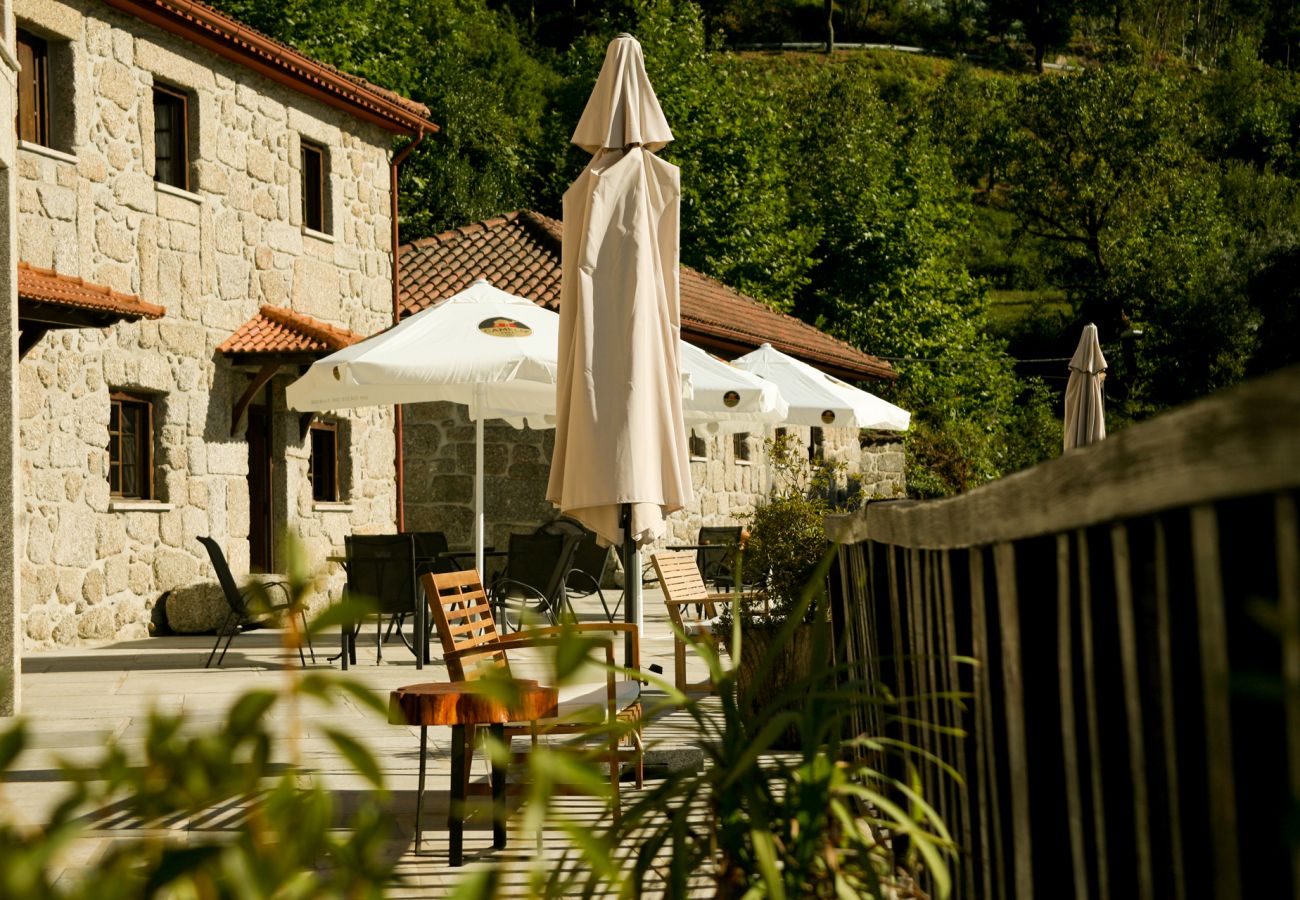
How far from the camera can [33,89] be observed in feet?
38.2

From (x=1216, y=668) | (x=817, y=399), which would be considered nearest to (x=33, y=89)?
(x=817, y=399)

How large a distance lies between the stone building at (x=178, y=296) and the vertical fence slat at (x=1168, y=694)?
9135 mm

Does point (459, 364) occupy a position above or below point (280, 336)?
below

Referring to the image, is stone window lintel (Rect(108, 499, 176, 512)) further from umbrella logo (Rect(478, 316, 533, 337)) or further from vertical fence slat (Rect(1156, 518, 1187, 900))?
vertical fence slat (Rect(1156, 518, 1187, 900))

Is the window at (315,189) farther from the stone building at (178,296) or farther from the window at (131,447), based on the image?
the window at (131,447)

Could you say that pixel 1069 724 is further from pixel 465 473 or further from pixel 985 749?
pixel 465 473

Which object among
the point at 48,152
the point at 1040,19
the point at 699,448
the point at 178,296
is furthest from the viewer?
the point at 1040,19

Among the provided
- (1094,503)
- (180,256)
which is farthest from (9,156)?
(1094,503)

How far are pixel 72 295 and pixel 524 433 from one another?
7.22 meters

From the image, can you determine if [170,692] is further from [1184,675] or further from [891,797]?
[1184,675]

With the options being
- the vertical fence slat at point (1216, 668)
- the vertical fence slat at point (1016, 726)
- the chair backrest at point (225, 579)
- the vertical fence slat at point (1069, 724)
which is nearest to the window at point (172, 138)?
the chair backrest at point (225, 579)

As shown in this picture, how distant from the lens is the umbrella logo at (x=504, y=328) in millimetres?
9266

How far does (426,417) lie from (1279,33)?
6515 centimetres

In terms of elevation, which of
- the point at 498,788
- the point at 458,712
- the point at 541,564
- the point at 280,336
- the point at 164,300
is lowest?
the point at 498,788
